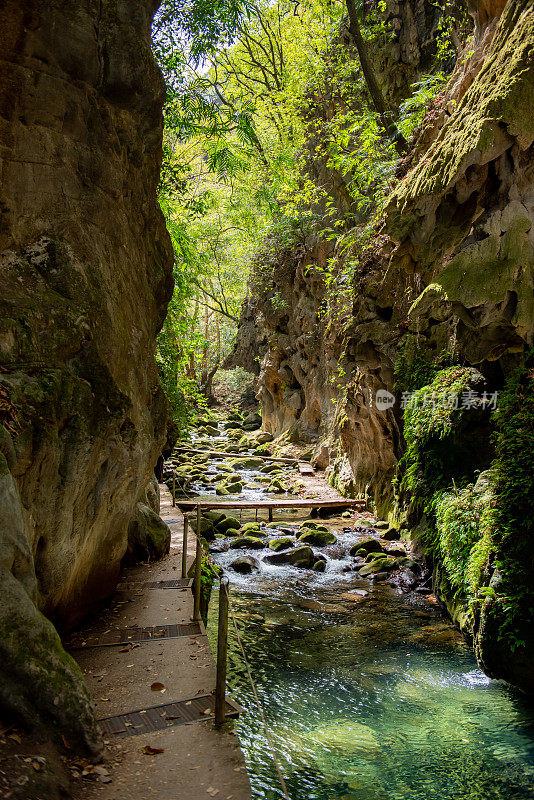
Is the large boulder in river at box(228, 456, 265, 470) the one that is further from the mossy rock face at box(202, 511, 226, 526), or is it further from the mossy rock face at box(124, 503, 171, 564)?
the mossy rock face at box(124, 503, 171, 564)

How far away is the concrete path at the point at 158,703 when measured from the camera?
3.53 metres

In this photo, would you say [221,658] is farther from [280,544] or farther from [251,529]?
[251,529]

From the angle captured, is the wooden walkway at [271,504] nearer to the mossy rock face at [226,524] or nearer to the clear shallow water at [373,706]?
the mossy rock face at [226,524]

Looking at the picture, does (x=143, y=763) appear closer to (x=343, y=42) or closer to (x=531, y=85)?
(x=531, y=85)

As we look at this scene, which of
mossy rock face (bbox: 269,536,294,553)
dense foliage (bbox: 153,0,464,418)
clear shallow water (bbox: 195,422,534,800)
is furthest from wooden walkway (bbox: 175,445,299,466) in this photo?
clear shallow water (bbox: 195,422,534,800)

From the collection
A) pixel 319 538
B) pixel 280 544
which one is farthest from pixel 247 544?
pixel 319 538

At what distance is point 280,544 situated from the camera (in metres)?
12.0

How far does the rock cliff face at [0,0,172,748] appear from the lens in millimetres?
3684

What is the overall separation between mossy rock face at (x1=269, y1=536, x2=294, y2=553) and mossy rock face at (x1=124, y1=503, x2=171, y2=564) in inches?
118

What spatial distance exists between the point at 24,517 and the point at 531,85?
7.39 m

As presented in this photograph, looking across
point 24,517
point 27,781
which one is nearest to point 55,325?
point 24,517

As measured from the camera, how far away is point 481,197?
287 inches

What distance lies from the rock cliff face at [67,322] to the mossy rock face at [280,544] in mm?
5047

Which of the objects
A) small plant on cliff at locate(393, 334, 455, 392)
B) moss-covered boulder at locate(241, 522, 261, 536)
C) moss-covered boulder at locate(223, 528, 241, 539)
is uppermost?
small plant on cliff at locate(393, 334, 455, 392)
